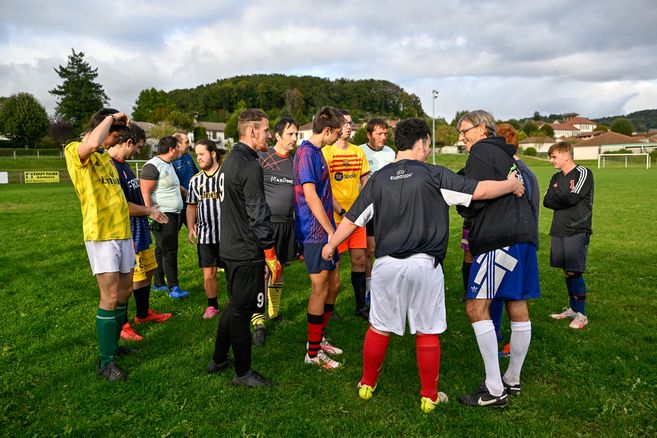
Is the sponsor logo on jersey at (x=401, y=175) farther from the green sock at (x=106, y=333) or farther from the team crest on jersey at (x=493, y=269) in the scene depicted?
the green sock at (x=106, y=333)

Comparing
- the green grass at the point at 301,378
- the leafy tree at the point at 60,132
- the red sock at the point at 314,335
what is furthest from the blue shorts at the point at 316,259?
the leafy tree at the point at 60,132

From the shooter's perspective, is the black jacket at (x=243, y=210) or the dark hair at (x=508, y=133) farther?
the dark hair at (x=508, y=133)

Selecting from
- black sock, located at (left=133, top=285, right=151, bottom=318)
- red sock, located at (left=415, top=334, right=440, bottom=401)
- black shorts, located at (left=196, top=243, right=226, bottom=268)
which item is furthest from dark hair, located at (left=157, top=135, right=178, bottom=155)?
red sock, located at (left=415, top=334, right=440, bottom=401)

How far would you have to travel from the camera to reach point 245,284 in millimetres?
3740

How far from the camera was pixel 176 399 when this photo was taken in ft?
12.2

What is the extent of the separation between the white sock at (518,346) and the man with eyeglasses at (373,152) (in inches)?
101

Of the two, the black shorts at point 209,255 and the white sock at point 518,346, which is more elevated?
the black shorts at point 209,255

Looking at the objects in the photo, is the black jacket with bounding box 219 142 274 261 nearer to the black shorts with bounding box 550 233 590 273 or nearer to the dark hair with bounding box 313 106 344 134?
the dark hair with bounding box 313 106 344 134

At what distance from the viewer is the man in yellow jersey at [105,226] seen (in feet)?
12.6

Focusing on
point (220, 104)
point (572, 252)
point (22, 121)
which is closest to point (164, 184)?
point (572, 252)

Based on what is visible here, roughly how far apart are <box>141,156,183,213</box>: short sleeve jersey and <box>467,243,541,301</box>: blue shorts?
15.1 ft

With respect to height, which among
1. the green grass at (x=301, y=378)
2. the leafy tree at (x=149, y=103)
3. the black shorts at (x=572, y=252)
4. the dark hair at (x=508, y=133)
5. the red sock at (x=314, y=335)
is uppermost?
the leafy tree at (x=149, y=103)

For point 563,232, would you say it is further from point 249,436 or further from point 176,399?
point 176,399

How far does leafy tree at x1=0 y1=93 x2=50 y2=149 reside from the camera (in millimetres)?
61406
